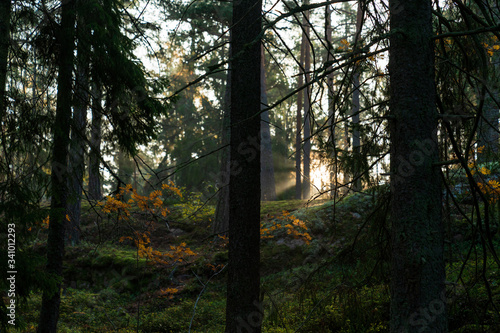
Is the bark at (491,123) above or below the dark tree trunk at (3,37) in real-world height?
below

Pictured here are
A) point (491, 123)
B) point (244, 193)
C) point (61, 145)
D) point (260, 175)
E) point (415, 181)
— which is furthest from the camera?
point (260, 175)

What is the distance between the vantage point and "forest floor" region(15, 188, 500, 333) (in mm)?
4855

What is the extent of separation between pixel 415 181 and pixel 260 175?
3969 mm

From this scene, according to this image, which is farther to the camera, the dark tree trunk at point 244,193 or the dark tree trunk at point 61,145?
the dark tree trunk at point 61,145

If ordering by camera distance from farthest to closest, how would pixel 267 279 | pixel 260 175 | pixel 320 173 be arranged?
pixel 267 279 < pixel 260 175 < pixel 320 173

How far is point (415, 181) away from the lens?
8.50 ft

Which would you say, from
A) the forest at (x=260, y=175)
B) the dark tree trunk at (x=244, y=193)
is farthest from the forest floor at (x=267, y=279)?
the dark tree trunk at (x=244, y=193)

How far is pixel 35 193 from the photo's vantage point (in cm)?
448

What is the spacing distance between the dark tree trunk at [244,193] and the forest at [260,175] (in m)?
0.02

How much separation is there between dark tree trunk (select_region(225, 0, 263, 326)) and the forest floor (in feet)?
2.89

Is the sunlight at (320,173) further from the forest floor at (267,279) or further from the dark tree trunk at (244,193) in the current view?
the dark tree trunk at (244,193)

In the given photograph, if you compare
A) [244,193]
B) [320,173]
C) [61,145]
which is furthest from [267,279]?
[61,145]

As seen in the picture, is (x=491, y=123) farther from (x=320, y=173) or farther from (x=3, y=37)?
(x=3, y=37)

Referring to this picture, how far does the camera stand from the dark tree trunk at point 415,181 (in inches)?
99.0
